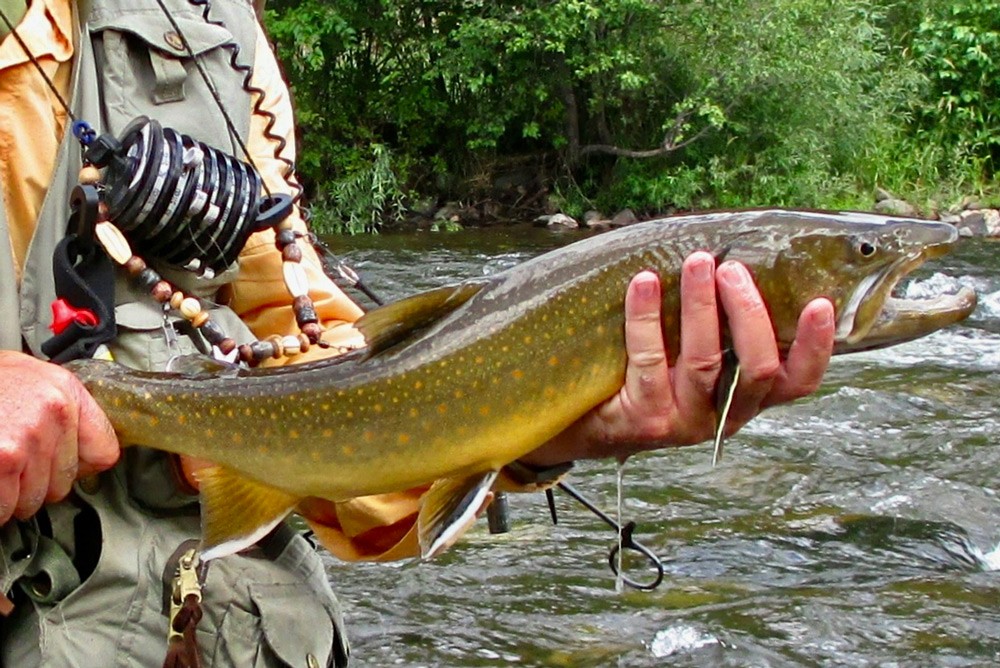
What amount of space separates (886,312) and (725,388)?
0.29 metres

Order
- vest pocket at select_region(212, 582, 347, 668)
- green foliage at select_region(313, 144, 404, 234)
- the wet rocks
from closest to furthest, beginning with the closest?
1. vest pocket at select_region(212, 582, 347, 668)
2. the wet rocks
3. green foliage at select_region(313, 144, 404, 234)

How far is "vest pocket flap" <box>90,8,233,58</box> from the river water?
7.90ft

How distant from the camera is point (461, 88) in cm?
2033

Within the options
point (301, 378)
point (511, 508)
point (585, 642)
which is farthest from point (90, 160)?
point (511, 508)

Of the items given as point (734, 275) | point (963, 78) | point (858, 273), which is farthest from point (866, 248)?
point (963, 78)

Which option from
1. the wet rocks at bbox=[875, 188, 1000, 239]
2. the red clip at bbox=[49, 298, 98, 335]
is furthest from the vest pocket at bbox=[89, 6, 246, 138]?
the wet rocks at bbox=[875, 188, 1000, 239]

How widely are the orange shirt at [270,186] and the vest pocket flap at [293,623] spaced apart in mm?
137

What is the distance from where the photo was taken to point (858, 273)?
194cm

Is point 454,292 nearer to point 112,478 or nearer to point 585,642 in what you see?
point 112,478

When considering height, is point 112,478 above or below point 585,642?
above

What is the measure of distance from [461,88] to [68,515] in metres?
18.8

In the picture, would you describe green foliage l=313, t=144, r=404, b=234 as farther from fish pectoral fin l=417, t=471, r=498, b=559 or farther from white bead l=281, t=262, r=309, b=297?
fish pectoral fin l=417, t=471, r=498, b=559

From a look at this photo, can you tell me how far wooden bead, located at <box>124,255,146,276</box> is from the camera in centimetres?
214

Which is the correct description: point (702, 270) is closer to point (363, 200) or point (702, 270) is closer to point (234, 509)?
point (234, 509)
